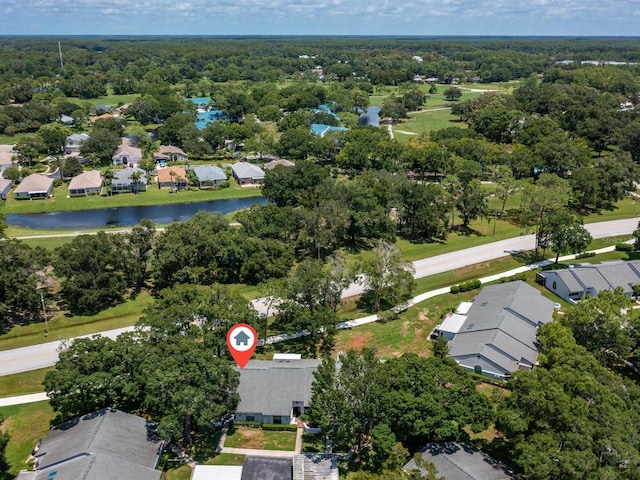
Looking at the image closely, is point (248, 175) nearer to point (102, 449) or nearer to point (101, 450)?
point (102, 449)

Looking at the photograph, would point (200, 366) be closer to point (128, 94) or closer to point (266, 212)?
point (266, 212)

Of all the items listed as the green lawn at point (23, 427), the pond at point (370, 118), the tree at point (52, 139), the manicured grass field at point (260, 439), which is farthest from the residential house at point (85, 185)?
the pond at point (370, 118)

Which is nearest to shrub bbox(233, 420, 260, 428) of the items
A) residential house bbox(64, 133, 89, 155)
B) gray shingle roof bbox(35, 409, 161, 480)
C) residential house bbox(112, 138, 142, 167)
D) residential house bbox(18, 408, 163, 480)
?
residential house bbox(18, 408, 163, 480)

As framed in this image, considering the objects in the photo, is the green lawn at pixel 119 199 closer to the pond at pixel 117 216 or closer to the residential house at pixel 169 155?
the pond at pixel 117 216

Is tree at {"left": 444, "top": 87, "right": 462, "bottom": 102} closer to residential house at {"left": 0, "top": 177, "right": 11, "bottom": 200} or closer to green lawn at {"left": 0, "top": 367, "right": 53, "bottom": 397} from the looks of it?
residential house at {"left": 0, "top": 177, "right": 11, "bottom": 200}

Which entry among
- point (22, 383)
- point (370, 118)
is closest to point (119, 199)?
point (22, 383)

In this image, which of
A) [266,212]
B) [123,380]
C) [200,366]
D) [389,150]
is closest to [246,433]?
[200,366]
